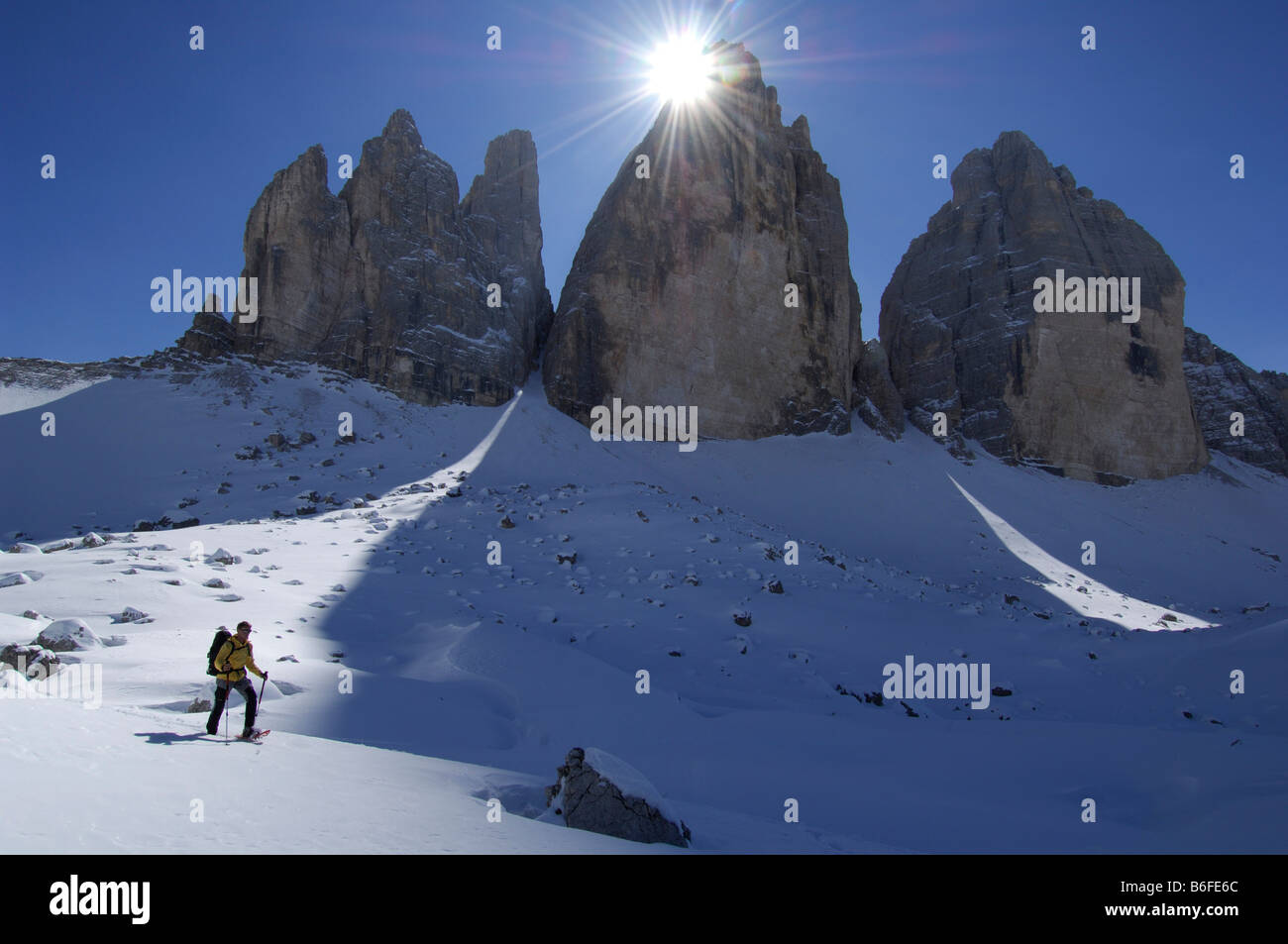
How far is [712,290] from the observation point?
1763 inches

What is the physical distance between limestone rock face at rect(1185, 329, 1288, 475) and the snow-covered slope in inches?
1441

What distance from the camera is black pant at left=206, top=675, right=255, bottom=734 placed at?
655 cm

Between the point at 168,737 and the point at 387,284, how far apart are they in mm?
38356

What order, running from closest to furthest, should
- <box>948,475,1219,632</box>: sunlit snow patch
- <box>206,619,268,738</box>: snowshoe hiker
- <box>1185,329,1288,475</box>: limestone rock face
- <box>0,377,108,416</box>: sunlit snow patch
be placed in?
<box>206,619,268,738</box>: snowshoe hiker
<box>948,475,1219,632</box>: sunlit snow patch
<box>0,377,108,416</box>: sunlit snow patch
<box>1185,329,1288,475</box>: limestone rock face

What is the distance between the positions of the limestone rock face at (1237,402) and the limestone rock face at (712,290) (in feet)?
128

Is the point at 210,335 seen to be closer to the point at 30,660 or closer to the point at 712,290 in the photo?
the point at 712,290

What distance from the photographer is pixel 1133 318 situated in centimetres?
5309

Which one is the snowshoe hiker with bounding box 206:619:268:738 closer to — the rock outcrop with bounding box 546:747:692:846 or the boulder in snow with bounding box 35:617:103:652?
the boulder in snow with bounding box 35:617:103:652

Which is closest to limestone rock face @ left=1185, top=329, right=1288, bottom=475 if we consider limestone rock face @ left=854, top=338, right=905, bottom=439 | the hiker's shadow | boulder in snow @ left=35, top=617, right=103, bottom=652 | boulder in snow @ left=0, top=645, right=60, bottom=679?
limestone rock face @ left=854, top=338, right=905, bottom=439

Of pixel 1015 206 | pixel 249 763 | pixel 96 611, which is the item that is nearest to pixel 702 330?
pixel 1015 206

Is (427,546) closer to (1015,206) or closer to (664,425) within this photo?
(664,425)

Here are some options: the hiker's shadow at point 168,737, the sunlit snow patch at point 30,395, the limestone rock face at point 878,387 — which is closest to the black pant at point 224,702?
the hiker's shadow at point 168,737
